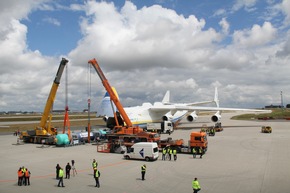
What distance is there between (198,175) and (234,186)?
331cm

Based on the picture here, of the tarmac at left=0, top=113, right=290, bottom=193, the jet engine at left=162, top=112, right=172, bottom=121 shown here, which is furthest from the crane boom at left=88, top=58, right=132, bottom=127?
the jet engine at left=162, top=112, right=172, bottom=121

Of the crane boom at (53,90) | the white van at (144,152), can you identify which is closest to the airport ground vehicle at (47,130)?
the crane boom at (53,90)

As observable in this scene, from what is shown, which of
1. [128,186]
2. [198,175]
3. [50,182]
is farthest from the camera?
[198,175]

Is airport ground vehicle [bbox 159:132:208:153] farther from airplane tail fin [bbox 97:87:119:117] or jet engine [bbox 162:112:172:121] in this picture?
jet engine [bbox 162:112:172:121]

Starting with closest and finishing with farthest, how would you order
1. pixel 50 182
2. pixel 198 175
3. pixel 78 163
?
pixel 50 182 → pixel 198 175 → pixel 78 163

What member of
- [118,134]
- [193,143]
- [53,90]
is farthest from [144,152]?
[53,90]

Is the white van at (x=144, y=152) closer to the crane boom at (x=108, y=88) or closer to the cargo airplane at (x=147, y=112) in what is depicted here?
the crane boom at (x=108, y=88)

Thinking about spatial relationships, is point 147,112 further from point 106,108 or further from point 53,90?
point 53,90

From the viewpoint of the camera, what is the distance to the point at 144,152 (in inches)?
1029

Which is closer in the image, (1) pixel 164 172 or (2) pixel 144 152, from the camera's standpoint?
(1) pixel 164 172

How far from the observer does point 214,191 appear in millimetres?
16141

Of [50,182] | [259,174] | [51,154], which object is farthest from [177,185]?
[51,154]

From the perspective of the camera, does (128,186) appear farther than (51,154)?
No

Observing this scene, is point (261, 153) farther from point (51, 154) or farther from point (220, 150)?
point (51, 154)
